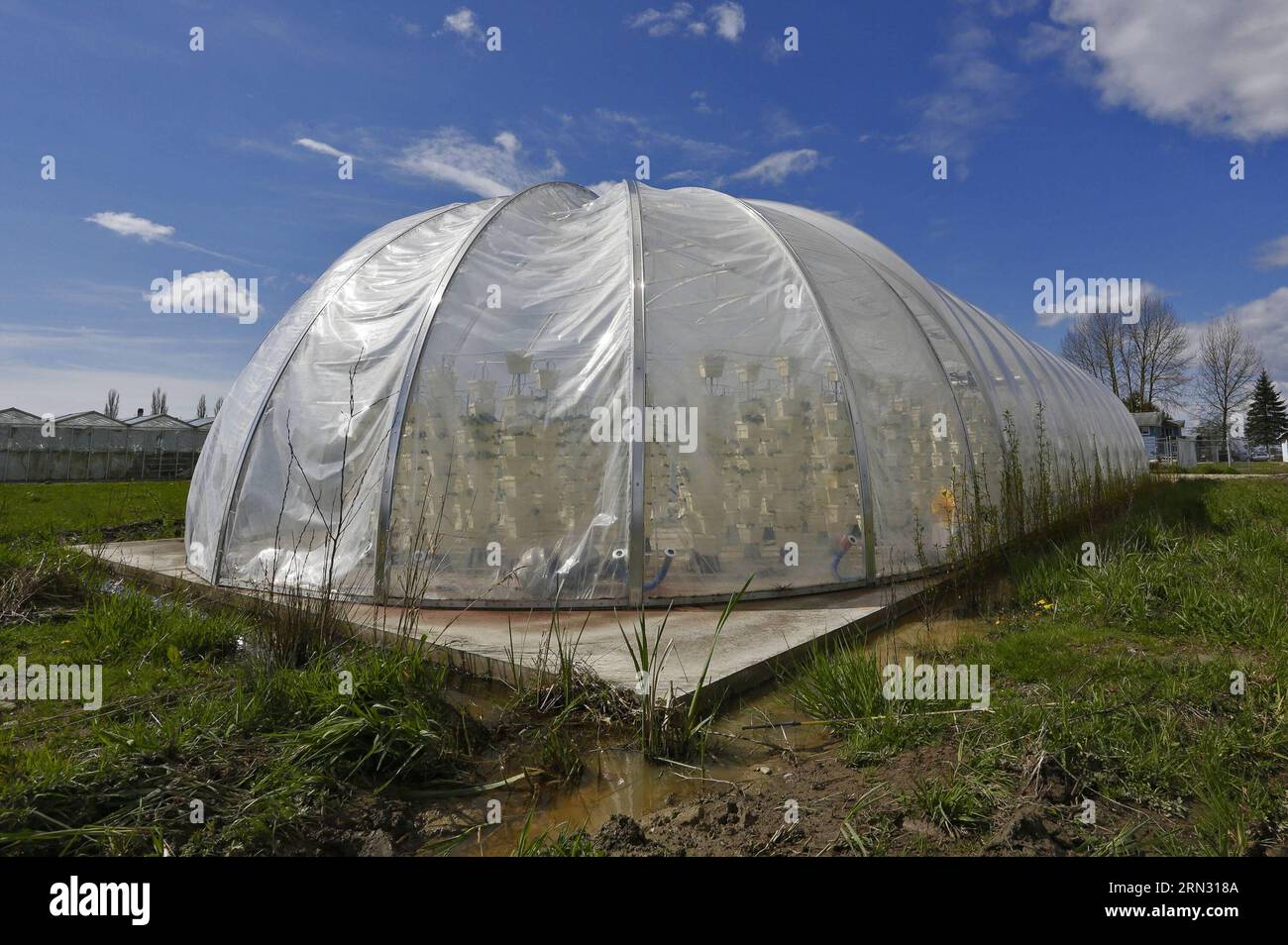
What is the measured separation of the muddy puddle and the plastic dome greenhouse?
1.90m

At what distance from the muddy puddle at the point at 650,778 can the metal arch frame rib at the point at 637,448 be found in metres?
1.64

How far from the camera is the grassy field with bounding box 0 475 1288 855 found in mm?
2285

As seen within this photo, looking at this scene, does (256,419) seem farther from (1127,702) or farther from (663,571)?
(1127,702)

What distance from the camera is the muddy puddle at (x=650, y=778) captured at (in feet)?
8.73

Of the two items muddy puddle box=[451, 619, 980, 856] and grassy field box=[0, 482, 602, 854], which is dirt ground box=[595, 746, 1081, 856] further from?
grassy field box=[0, 482, 602, 854]

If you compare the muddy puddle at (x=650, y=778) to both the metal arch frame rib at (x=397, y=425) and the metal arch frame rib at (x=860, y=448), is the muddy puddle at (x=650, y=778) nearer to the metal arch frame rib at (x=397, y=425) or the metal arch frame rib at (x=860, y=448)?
the metal arch frame rib at (x=397, y=425)

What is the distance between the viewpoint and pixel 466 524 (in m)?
5.59

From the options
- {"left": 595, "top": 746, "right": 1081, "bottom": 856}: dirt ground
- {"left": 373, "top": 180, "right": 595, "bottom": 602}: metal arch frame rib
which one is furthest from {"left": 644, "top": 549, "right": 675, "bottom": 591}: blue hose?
{"left": 595, "top": 746, "right": 1081, "bottom": 856}: dirt ground

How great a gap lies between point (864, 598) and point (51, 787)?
5002mm
